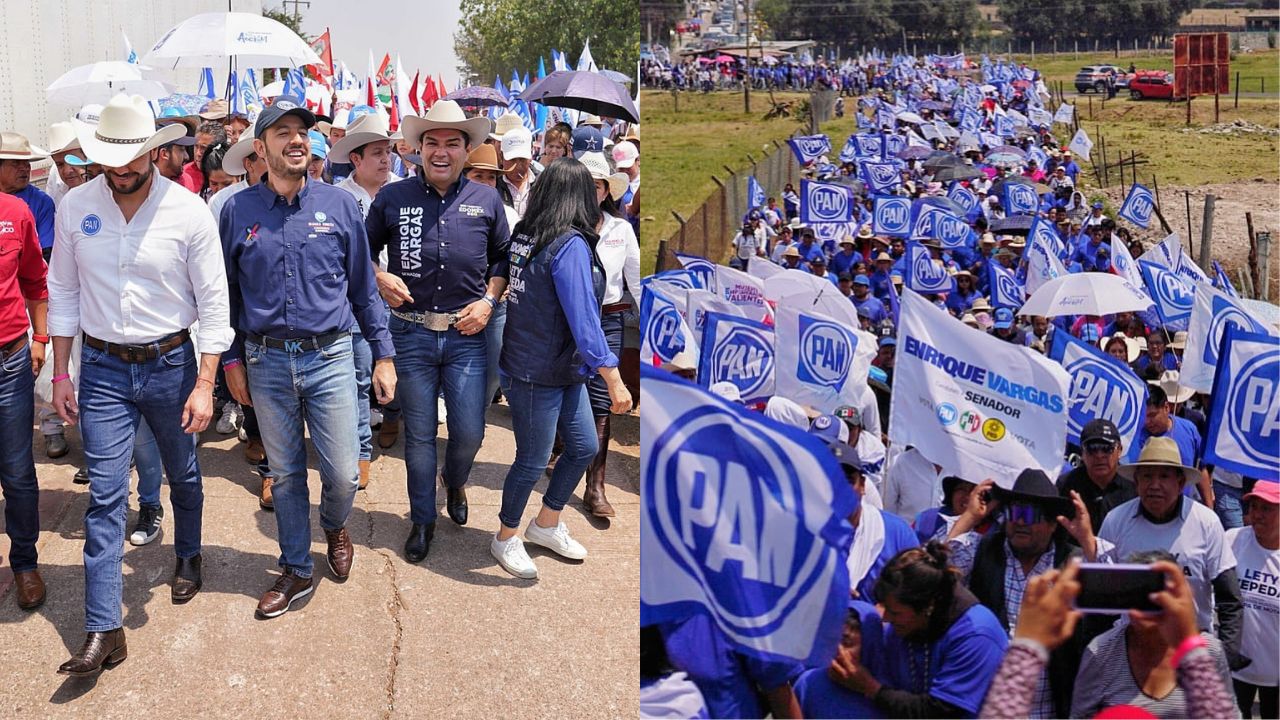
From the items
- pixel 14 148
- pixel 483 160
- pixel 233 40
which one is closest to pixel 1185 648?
pixel 483 160

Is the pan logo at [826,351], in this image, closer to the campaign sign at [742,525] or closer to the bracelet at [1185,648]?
the campaign sign at [742,525]

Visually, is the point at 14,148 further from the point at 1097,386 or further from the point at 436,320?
the point at 1097,386

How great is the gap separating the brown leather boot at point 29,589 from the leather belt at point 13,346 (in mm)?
770

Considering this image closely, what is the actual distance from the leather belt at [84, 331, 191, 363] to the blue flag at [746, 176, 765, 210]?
1.99 metres

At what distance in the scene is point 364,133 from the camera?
18.0 feet

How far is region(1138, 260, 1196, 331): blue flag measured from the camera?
6707 millimetres

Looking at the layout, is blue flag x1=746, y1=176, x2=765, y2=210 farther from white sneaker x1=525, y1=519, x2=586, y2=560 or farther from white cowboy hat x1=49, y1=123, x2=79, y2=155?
white cowboy hat x1=49, y1=123, x2=79, y2=155

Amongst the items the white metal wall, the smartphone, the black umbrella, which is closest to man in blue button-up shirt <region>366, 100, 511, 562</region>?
the smartphone

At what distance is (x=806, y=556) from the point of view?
7.01 ft

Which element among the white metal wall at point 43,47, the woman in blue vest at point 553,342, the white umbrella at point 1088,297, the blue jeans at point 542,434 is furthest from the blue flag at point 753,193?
the white metal wall at point 43,47

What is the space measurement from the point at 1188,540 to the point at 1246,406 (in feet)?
1.28

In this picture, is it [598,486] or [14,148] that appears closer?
[14,148]

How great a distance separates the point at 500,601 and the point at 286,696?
92cm

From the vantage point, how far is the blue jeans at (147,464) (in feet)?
14.9
